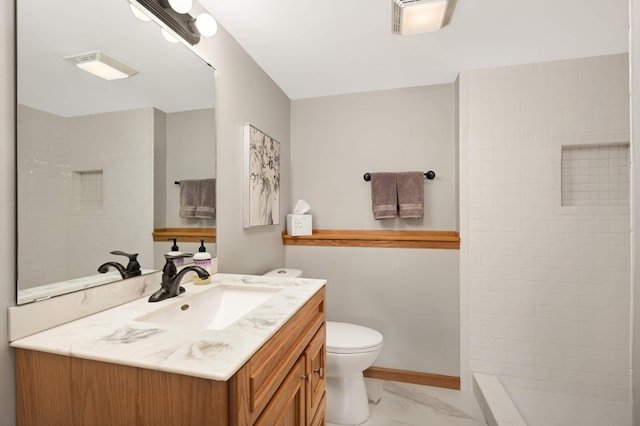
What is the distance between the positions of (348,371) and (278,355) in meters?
1.06

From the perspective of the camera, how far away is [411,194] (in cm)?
233

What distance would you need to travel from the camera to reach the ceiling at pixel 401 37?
1.53 meters

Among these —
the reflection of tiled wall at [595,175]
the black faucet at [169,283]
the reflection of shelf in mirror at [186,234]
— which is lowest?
the black faucet at [169,283]

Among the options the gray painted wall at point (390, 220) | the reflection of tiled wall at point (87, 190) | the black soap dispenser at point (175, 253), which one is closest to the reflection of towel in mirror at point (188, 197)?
the black soap dispenser at point (175, 253)

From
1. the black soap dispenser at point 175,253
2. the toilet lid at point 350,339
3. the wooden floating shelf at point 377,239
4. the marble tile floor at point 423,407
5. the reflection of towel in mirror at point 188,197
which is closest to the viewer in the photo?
the black soap dispenser at point 175,253

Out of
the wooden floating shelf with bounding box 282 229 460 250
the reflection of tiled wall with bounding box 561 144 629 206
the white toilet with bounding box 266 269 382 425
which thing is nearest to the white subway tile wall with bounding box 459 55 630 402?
the reflection of tiled wall with bounding box 561 144 629 206

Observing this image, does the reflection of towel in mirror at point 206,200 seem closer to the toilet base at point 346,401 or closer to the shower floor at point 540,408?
the toilet base at point 346,401

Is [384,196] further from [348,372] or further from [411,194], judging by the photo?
[348,372]

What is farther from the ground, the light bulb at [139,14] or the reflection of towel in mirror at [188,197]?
the light bulb at [139,14]

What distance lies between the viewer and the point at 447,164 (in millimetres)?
2367

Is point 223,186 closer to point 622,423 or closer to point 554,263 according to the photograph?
point 554,263

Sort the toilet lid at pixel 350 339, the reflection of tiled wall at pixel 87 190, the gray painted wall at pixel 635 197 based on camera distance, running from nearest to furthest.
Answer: the gray painted wall at pixel 635 197, the reflection of tiled wall at pixel 87 190, the toilet lid at pixel 350 339

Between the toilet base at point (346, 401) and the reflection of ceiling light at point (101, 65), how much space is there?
1844 mm

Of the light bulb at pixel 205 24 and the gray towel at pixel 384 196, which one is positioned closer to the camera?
the light bulb at pixel 205 24
